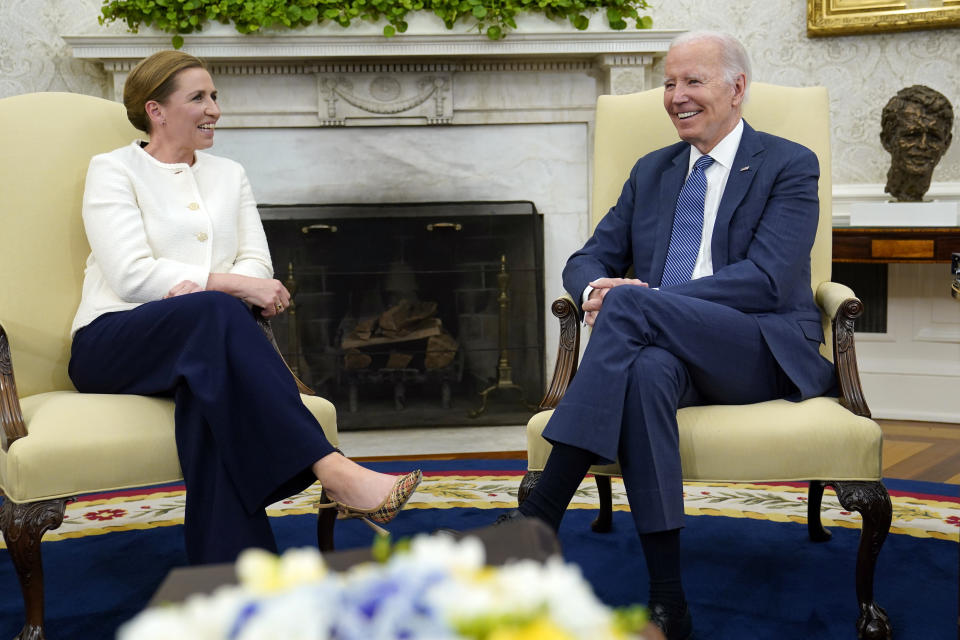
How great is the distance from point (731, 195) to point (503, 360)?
185 cm

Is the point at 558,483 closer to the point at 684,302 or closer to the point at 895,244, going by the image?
the point at 684,302

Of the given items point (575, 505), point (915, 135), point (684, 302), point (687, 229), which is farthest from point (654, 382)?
point (915, 135)

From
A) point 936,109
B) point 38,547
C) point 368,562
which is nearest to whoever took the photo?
point 368,562

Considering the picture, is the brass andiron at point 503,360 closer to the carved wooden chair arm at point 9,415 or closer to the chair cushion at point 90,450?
the chair cushion at point 90,450

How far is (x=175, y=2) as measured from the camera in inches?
134

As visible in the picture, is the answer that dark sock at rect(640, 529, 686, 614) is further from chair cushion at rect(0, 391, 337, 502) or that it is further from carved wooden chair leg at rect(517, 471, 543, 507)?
chair cushion at rect(0, 391, 337, 502)

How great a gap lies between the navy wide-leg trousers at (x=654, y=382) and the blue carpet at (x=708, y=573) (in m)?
0.36

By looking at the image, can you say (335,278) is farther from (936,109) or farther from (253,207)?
(936,109)

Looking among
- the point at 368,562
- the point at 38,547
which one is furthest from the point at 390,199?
the point at 368,562

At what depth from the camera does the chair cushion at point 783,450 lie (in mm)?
1733

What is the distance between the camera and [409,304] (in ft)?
12.6

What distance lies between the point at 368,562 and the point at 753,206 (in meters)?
1.48

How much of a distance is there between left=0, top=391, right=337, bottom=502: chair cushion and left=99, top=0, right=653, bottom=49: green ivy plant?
2001mm

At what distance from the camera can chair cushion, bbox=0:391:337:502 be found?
171cm
